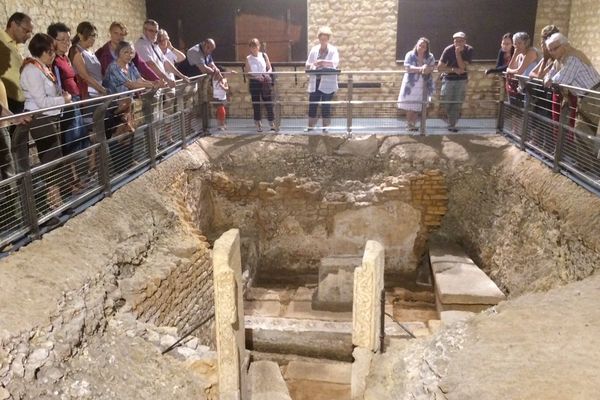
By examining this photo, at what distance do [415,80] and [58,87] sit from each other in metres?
5.68

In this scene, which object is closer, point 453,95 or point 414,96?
point 453,95

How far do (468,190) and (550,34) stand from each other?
242 cm

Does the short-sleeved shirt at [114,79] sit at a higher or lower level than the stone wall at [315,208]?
higher

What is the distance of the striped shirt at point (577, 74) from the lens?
5.95 meters

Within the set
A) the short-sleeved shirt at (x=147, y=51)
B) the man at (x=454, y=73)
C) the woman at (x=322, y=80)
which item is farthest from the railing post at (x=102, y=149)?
the man at (x=454, y=73)

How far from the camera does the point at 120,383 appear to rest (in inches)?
149

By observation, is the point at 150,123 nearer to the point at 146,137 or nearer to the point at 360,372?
the point at 146,137

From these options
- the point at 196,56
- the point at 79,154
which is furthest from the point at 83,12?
the point at 79,154

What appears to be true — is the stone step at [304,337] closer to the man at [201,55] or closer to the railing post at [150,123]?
the railing post at [150,123]

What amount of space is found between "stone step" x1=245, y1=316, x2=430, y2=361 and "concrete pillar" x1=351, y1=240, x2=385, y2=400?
1280 mm

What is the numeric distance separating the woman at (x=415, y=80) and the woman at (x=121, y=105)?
4238 millimetres

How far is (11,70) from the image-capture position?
497 cm

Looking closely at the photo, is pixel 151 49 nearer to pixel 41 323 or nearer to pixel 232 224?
pixel 232 224

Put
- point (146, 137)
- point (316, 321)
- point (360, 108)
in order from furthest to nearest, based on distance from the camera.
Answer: point (360, 108) → point (146, 137) → point (316, 321)
